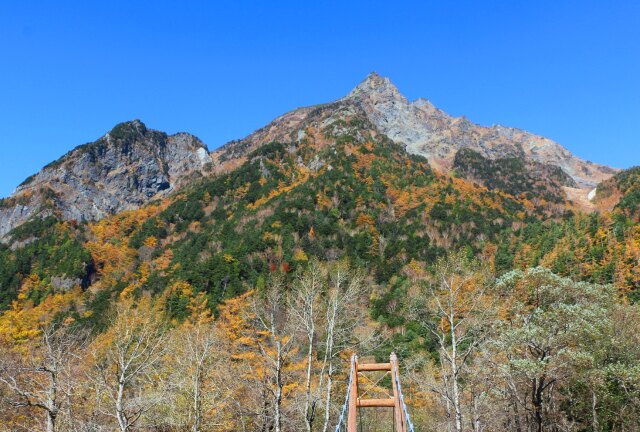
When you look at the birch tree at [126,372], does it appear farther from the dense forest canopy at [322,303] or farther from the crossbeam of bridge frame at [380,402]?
the crossbeam of bridge frame at [380,402]

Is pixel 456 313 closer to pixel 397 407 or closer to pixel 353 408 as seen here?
pixel 397 407

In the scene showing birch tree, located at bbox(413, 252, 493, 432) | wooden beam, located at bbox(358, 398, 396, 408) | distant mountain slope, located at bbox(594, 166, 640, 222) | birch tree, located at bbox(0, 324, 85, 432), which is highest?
distant mountain slope, located at bbox(594, 166, 640, 222)

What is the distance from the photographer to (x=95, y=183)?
17038 cm

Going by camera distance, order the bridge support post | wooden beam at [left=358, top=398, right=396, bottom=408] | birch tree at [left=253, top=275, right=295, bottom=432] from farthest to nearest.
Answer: wooden beam at [left=358, top=398, right=396, bottom=408] < the bridge support post < birch tree at [left=253, top=275, right=295, bottom=432]

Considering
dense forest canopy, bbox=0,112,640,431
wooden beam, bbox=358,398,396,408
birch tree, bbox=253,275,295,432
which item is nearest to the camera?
birch tree, bbox=253,275,295,432

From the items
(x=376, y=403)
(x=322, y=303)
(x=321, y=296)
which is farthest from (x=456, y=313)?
(x=321, y=296)

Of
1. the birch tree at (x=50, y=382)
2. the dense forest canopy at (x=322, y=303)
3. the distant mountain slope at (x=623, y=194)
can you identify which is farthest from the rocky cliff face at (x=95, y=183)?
the distant mountain slope at (x=623, y=194)

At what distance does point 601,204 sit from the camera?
479 ft

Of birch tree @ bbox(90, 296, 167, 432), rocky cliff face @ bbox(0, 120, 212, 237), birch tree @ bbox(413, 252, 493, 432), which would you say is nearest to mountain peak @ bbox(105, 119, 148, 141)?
rocky cliff face @ bbox(0, 120, 212, 237)

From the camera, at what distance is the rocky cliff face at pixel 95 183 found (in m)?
140

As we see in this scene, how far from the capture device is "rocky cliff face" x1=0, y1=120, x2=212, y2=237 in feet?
461

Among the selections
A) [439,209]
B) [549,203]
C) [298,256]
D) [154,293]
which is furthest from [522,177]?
[154,293]

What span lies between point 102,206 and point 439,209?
140189 millimetres

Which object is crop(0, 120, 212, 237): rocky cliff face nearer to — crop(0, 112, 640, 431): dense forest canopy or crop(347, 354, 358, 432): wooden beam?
crop(0, 112, 640, 431): dense forest canopy
